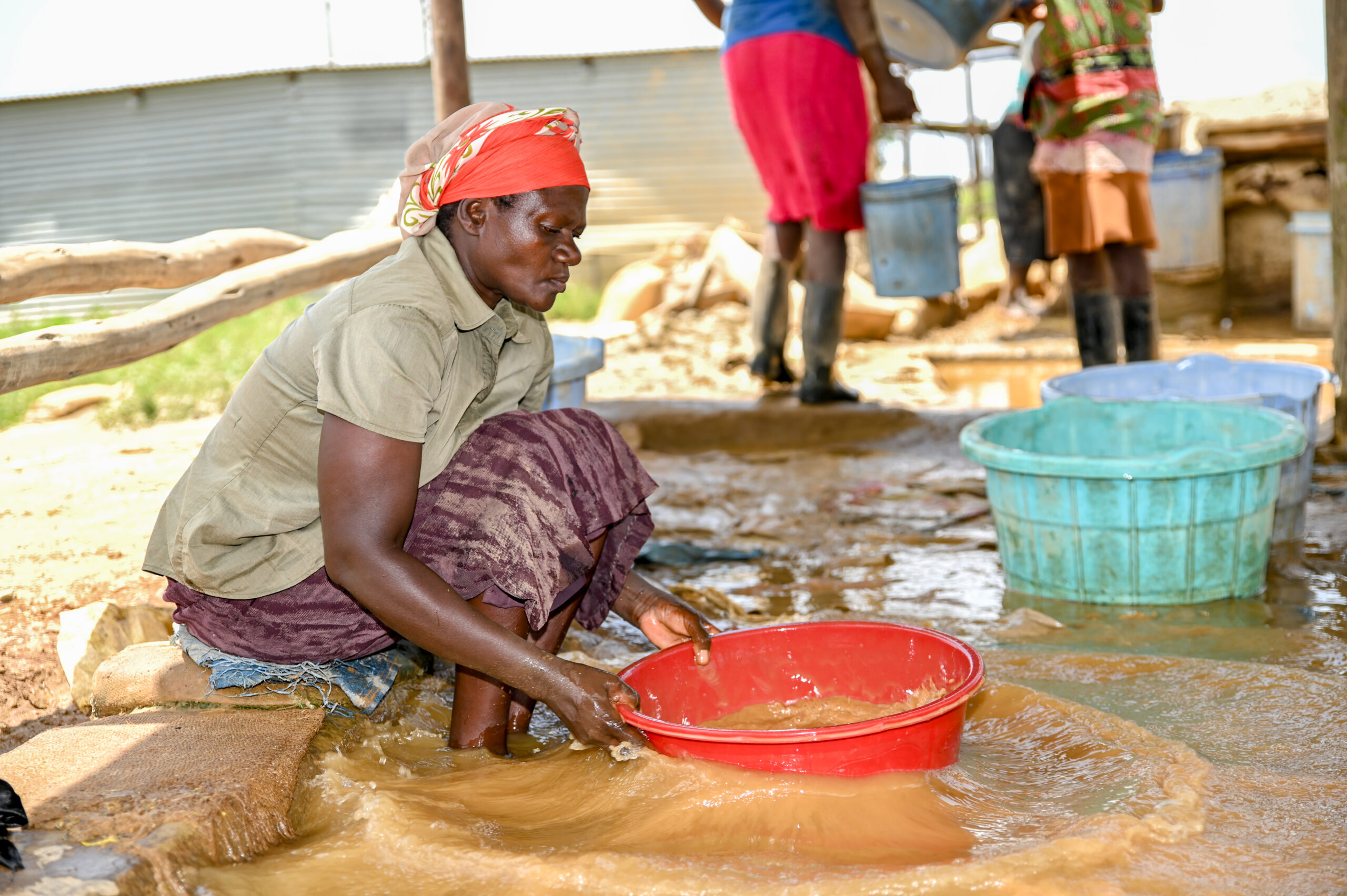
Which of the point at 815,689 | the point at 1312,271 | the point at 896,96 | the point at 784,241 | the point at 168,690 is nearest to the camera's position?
the point at 168,690

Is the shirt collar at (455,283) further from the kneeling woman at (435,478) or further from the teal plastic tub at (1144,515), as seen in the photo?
the teal plastic tub at (1144,515)

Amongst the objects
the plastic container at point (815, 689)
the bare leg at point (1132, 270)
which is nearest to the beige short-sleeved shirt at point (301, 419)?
the plastic container at point (815, 689)

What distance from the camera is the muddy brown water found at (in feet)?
5.14

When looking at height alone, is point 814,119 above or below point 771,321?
above

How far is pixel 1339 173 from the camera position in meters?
4.33

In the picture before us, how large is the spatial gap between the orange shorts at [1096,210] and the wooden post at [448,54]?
2.29 m

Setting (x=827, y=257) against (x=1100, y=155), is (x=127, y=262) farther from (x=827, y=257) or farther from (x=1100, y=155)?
(x=1100, y=155)

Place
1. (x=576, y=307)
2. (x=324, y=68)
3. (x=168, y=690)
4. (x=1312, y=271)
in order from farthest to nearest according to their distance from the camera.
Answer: (x=324, y=68), (x=576, y=307), (x=1312, y=271), (x=168, y=690)

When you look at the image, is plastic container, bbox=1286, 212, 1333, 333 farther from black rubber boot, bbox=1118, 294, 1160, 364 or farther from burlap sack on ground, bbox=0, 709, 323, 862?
burlap sack on ground, bbox=0, 709, 323, 862

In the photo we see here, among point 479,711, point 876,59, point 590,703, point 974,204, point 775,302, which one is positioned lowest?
point 479,711

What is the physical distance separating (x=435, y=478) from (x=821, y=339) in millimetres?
3599

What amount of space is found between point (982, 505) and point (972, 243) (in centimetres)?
720

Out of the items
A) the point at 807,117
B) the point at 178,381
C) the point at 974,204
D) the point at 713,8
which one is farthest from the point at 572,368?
the point at 974,204

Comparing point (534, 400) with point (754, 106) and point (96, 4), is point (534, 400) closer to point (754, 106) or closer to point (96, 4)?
point (754, 106)
